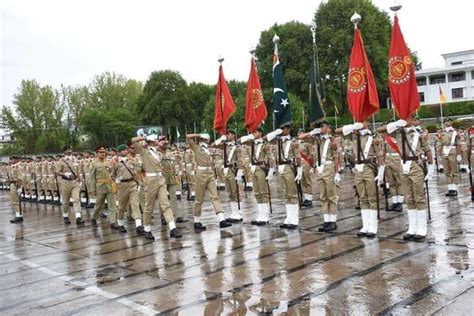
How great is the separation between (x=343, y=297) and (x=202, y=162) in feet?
18.2

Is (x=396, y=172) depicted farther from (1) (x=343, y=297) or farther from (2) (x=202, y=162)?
(1) (x=343, y=297)

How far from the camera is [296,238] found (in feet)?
29.2

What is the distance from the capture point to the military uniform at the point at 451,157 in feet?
42.2

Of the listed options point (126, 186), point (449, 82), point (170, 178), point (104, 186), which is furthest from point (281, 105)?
point (449, 82)

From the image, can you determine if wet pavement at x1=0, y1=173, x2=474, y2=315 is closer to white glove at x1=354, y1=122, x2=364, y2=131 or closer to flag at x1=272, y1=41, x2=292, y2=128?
white glove at x1=354, y1=122, x2=364, y2=131

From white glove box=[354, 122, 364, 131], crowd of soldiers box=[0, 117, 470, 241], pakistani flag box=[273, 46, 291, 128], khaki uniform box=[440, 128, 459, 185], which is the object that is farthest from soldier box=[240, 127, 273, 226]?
khaki uniform box=[440, 128, 459, 185]

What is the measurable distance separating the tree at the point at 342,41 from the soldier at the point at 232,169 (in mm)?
32552

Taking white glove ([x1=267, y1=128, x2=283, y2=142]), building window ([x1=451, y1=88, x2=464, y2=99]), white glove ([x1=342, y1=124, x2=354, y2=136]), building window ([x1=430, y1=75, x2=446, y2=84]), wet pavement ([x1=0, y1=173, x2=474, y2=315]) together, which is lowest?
wet pavement ([x1=0, y1=173, x2=474, y2=315])

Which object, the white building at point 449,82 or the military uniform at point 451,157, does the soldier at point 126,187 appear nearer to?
the military uniform at point 451,157

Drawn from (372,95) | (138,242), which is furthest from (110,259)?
(372,95)

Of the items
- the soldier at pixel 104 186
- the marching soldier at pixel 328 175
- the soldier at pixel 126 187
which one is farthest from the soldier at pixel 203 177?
the soldier at pixel 104 186

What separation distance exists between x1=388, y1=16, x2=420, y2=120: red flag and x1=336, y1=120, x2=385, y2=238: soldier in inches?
29.6

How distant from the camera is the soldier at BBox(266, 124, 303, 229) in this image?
989 cm

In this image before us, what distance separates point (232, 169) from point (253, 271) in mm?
4987
